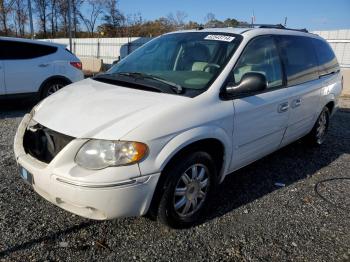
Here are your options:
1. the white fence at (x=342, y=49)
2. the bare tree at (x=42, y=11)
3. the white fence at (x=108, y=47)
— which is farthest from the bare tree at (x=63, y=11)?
the white fence at (x=342, y=49)

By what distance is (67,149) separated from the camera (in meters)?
2.57

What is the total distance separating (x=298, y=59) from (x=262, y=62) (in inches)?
37.4

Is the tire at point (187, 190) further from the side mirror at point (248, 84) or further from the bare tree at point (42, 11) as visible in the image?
the bare tree at point (42, 11)

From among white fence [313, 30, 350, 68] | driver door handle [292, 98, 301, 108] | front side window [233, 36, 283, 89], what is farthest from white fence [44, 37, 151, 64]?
front side window [233, 36, 283, 89]

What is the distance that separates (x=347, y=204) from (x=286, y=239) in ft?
4.01

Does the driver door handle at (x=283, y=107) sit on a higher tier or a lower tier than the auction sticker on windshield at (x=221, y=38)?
lower

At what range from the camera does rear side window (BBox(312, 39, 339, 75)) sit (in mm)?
5199

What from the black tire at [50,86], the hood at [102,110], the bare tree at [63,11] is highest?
the bare tree at [63,11]

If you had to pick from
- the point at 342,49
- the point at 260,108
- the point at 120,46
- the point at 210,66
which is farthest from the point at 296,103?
the point at 120,46

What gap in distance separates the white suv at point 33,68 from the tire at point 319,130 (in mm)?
5552

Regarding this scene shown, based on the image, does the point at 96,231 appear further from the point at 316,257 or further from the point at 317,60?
the point at 317,60

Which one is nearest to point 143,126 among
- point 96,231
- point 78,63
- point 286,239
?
point 96,231

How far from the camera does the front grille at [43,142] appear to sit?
2.69 m

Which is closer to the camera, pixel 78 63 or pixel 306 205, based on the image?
pixel 306 205
